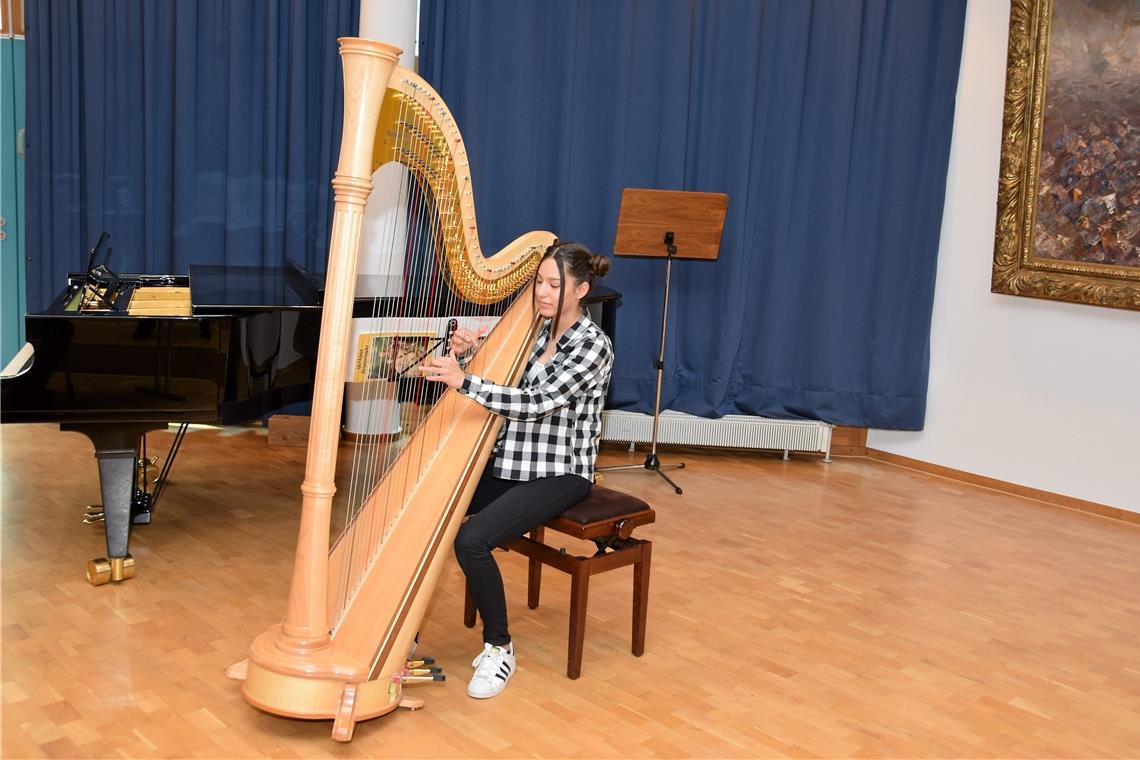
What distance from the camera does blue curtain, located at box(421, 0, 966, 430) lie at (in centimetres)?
586

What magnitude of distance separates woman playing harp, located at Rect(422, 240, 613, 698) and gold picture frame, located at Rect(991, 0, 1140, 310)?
315 cm

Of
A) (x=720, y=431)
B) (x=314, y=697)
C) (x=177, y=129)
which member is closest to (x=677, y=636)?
(x=314, y=697)

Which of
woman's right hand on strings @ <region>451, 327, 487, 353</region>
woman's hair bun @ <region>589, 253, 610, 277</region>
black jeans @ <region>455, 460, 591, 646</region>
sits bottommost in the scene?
black jeans @ <region>455, 460, 591, 646</region>

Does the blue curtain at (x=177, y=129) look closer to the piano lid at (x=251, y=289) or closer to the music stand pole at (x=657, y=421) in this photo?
the piano lid at (x=251, y=289)

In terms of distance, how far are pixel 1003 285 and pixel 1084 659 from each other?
254 centimetres

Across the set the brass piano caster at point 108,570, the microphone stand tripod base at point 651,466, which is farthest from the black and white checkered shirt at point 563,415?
the microphone stand tripod base at point 651,466

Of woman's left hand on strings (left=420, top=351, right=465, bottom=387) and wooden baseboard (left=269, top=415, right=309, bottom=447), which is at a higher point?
woman's left hand on strings (left=420, top=351, right=465, bottom=387)

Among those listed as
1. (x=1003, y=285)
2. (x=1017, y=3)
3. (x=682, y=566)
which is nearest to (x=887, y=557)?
(x=682, y=566)

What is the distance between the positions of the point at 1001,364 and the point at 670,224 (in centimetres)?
196

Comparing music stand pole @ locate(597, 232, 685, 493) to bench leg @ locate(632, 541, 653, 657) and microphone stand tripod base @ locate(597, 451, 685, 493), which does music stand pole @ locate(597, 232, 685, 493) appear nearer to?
microphone stand tripod base @ locate(597, 451, 685, 493)

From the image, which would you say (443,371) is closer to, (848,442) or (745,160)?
(745,160)

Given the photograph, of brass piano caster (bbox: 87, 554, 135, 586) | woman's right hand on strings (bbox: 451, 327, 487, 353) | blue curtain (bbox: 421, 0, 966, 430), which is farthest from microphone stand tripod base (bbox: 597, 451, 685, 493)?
brass piano caster (bbox: 87, 554, 135, 586)

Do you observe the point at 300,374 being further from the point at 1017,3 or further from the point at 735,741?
the point at 1017,3

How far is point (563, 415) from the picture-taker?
3209 mm
